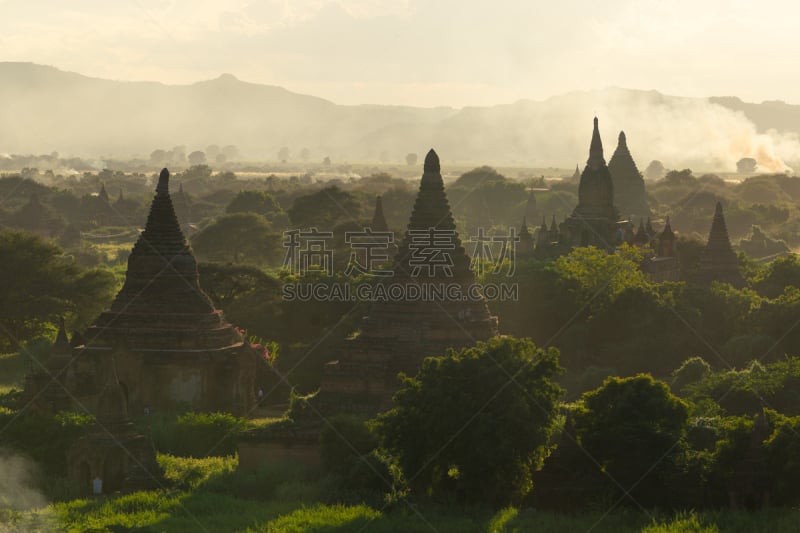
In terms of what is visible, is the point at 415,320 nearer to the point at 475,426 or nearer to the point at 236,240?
the point at 475,426

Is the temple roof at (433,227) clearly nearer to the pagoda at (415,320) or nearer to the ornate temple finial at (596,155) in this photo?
the pagoda at (415,320)

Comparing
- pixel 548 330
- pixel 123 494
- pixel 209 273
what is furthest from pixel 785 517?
pixel 209 273

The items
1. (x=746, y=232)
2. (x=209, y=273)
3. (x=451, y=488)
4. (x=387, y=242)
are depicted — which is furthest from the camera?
(x=746, y=232)

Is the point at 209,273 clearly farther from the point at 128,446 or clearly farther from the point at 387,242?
the point at 128,446

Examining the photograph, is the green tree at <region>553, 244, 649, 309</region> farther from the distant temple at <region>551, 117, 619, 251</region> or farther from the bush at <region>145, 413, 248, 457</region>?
the bush at <region>145, 413, 248, 457</region>

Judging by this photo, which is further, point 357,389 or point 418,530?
Answer: point 357,389

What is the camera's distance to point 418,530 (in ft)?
90.2

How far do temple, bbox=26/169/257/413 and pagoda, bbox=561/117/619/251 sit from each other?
31035mm

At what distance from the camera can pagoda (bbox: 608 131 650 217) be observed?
313 feet

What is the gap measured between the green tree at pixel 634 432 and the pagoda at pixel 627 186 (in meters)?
65.5

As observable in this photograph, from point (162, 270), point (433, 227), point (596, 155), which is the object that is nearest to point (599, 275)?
point (433, 227)

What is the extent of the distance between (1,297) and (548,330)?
79.8 feet

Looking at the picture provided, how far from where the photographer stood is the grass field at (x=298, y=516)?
27031mm

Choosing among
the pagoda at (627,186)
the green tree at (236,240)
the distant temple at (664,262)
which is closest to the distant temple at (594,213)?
the distant temple at (664,262)
